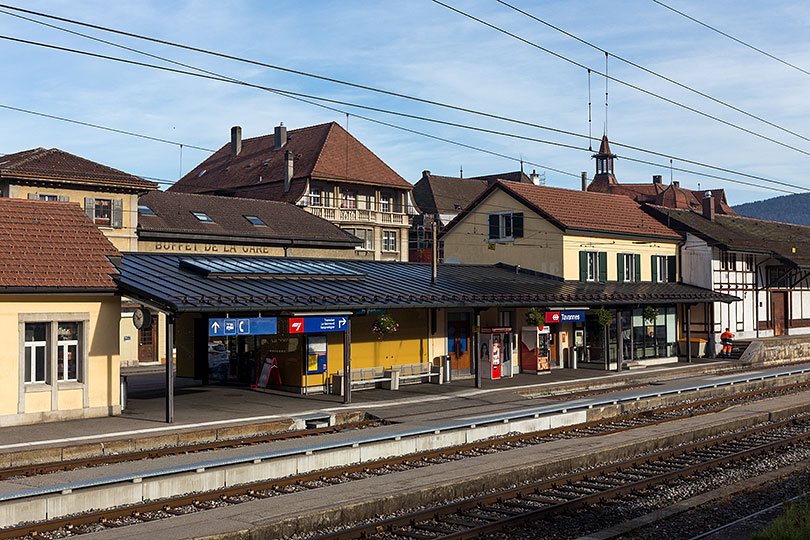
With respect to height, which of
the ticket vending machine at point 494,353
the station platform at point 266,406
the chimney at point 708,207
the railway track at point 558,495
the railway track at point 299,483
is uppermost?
the chimney at point 708,207

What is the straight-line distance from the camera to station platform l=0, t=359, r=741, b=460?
18.2 meters

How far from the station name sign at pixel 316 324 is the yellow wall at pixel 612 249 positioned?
1646 cm

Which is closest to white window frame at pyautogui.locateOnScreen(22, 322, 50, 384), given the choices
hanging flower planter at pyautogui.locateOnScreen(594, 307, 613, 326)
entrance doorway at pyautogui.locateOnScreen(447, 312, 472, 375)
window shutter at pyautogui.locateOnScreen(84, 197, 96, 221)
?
entrance doorway at pyautogui.locateOnScreen(447, 312, 472, 375)

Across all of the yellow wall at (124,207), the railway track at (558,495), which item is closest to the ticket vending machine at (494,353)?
the railway track at (558,495)

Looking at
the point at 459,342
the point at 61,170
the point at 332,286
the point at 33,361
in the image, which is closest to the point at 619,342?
→ the point at 459,342

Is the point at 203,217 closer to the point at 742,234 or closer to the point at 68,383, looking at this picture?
the point at 68,383

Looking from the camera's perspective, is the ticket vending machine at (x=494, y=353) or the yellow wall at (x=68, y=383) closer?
the yellow wall at (x=68, y=383)

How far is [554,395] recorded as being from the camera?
27203mm

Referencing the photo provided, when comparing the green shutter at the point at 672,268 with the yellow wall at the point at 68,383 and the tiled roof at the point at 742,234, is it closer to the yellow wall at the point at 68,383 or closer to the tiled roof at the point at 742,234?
the tiled roof at the point at 742,234

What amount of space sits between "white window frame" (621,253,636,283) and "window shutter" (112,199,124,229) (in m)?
24.8

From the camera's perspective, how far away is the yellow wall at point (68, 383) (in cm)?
1966

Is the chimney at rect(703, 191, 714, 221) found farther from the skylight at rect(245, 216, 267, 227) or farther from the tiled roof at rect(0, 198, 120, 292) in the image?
the tiled roof at rect(0, 198, 120, 292)

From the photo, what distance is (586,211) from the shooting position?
4156 centimetres

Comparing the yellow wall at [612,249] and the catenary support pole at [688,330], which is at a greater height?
the yellow wall at [612,249]
